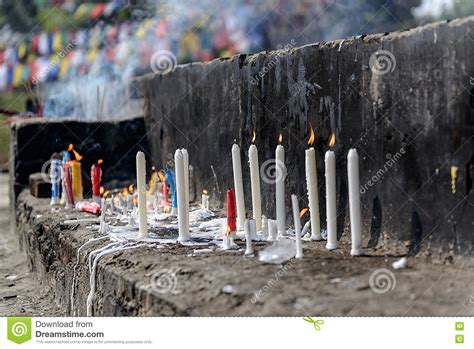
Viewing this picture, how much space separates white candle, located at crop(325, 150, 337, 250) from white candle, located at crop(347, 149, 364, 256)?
0.11m

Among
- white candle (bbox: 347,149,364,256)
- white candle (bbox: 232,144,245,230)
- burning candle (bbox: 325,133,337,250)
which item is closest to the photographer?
white candle (bbox: 347,149,364,256)

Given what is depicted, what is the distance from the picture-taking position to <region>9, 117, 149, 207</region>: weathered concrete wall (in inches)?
304

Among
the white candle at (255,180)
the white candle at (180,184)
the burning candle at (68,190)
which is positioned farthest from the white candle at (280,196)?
the burning candle at (68,190)

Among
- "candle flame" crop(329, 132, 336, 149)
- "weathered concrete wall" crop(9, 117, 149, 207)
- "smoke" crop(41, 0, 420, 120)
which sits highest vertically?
"smoke" crop(41, 0, 420, 120)

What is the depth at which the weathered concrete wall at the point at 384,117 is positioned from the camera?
136 inches

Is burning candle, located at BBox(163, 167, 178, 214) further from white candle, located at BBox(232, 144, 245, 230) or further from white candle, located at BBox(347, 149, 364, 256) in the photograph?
white candle, located at BBox(347, 149, 364, 256)

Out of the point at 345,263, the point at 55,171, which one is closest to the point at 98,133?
the point at 55,171

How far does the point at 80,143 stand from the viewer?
25.5 feet

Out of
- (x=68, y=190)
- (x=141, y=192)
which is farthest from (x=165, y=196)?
(x=141, y=192)

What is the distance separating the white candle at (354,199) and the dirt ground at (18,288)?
2.03 meters

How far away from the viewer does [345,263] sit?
356 centimetres

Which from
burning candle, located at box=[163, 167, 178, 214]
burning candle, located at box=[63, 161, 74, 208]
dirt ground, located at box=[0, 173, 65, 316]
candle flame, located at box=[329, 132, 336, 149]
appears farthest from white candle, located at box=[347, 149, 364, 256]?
burning candle, located at box=[63, 161, 74, 208]
